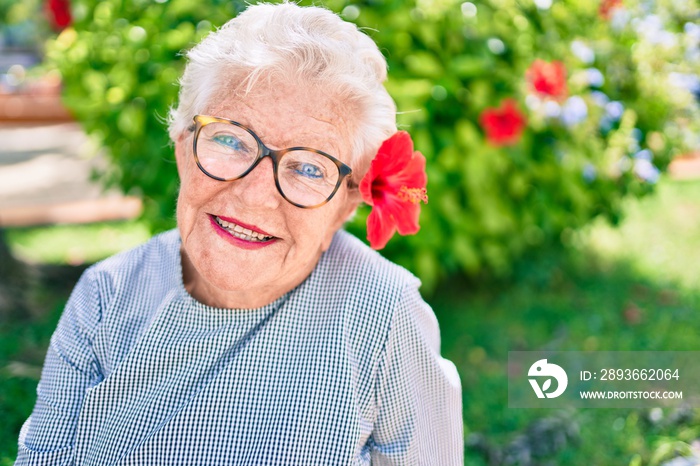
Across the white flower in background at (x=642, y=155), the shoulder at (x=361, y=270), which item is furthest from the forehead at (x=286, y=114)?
the white flower in background at (x=642, y=155)

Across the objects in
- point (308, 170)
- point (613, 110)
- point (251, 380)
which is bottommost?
point (251, 380)

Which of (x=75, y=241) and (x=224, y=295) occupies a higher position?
(x=224, y=295)

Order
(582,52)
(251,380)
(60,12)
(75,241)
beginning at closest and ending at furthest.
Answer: (251,380) → (582,52) → (60,12) → (75,241)

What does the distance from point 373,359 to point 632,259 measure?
4262 mm

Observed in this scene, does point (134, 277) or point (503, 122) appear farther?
point (503, 122)

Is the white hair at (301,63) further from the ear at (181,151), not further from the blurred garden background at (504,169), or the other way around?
the blurred garden background at (504,169)

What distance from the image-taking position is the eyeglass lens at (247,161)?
1669 millimetres

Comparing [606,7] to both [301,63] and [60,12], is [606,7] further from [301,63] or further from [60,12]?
[60,12]

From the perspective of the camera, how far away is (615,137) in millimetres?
4453

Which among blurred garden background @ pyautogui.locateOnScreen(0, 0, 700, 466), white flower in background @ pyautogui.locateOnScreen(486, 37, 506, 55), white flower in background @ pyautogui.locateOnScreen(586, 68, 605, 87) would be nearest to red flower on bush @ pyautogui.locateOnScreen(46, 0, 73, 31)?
blurred garden background @ pyautogui.locateOnScreen(0, 0, 700, 466)

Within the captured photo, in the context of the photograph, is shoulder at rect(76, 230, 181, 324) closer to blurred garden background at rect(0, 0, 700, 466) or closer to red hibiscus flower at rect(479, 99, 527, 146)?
blurred garden background at rect(0, 0, 700, 466)

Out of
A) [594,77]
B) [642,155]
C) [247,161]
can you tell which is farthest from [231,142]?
[642,155]

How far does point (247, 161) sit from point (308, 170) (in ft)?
0.49

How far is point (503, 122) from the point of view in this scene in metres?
3.73
